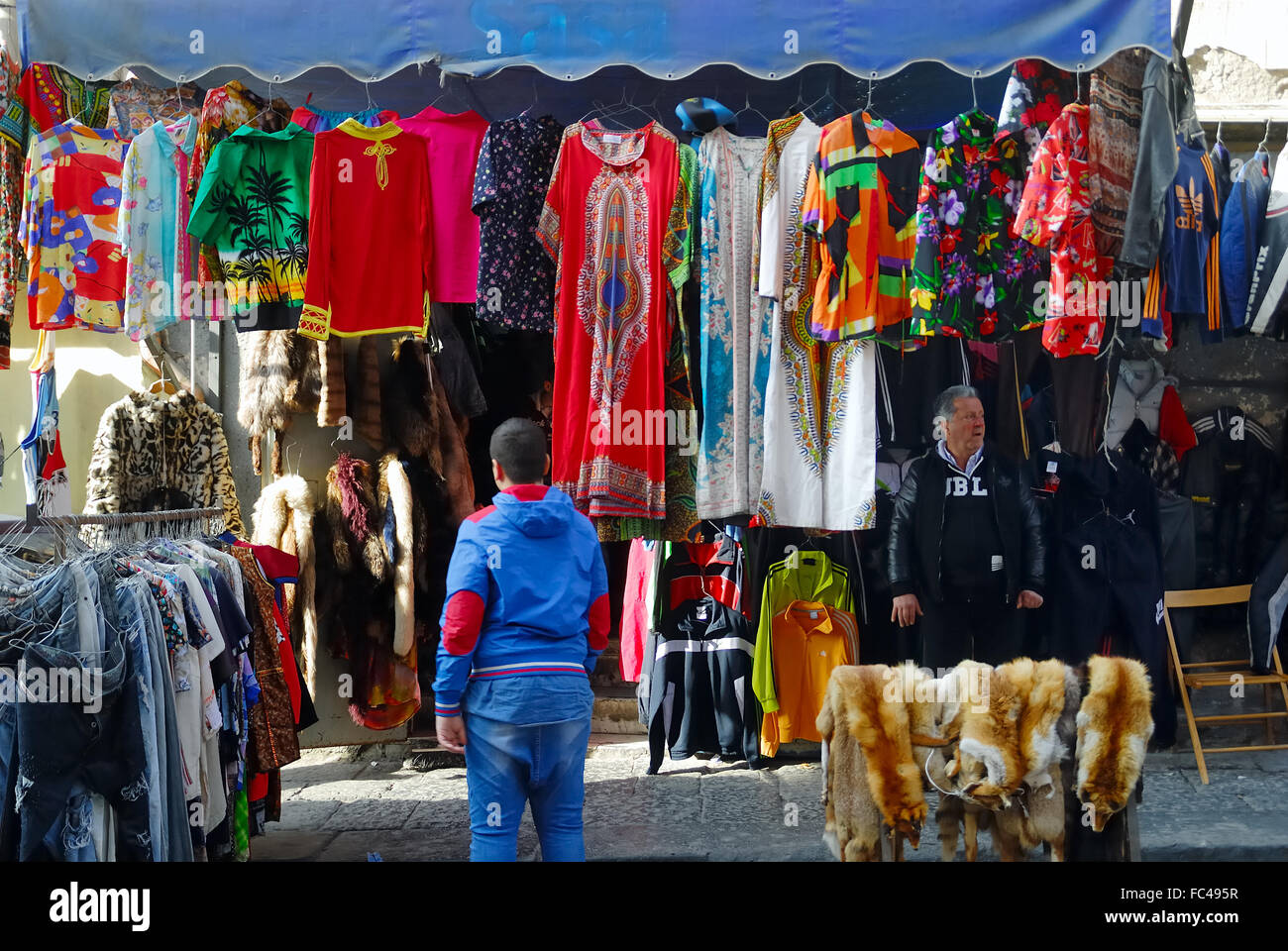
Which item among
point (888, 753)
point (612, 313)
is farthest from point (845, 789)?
point (612, 313)

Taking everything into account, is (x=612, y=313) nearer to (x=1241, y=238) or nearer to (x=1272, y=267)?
(x=1241, y=238)

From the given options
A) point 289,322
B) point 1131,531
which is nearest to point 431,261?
point 289,322

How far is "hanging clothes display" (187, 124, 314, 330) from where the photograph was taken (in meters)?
4.79

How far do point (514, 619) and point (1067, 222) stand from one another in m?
2.51

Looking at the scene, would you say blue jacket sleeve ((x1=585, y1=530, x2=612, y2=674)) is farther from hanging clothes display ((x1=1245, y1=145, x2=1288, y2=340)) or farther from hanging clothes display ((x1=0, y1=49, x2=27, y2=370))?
hanging clothes display ((x1=0, y1=49, x2=27, y2=370))

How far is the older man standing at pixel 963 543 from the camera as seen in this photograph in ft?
17.6

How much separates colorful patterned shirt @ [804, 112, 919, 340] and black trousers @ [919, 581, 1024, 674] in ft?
4.99

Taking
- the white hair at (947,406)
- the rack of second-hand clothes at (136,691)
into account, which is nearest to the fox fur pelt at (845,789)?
the white hair at (947,406)

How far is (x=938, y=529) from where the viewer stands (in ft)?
17.7

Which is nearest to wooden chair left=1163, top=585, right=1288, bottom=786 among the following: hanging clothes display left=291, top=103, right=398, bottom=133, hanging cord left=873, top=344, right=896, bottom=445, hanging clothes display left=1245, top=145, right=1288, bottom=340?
hanging cord left=873, top=344, right=896, bottom=445

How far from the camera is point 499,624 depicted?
397 cm

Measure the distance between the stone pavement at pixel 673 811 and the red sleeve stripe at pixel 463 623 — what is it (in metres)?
1.57
